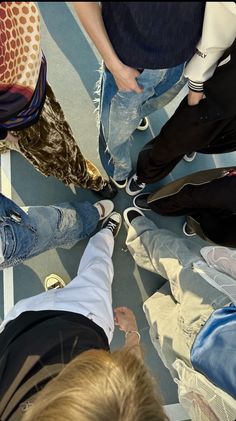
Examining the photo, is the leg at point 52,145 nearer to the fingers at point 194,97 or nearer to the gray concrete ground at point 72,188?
the gray concrete ground at point 72,188

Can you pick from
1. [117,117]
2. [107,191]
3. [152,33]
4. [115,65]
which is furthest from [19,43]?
[107,191]

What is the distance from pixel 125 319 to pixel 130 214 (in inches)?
18.0

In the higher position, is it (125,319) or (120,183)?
(120,183)

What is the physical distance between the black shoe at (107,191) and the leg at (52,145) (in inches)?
7.5

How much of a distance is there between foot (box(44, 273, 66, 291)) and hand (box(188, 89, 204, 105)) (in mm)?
961

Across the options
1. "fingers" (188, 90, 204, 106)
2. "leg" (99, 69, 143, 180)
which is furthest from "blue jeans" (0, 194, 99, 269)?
"fingers" (188, 90, 204, 106)

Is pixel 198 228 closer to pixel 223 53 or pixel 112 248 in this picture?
pixel 112 248

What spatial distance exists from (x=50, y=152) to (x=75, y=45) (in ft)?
2.48

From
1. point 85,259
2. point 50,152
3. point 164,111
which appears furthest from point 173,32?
point 164,111

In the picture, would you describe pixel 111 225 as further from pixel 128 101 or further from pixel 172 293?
pixel 128 101

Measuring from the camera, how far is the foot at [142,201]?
6.06ft

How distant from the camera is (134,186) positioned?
1.87m

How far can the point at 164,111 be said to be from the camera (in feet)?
6.30

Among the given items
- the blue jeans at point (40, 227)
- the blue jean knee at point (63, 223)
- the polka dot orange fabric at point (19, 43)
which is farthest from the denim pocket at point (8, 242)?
the polka dot orange fabric at point (19, 43)
